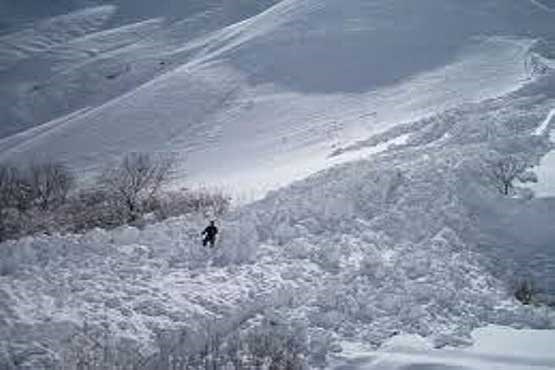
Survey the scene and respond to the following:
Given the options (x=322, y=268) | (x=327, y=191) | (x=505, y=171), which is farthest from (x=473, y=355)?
(x=505, y=171)

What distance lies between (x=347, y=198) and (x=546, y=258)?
5447mm

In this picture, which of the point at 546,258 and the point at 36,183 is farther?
the point at 36,183

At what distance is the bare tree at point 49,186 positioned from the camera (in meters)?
38.4

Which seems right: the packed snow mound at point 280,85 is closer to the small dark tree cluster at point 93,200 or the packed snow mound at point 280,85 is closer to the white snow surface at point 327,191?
the white snow surface at point 327,191

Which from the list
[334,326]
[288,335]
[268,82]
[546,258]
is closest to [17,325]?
[288,335]

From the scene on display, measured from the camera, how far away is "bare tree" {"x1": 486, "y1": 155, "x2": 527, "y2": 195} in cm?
2191

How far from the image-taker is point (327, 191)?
23094 millimetres

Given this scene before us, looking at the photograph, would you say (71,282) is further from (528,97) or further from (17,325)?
(528,97)

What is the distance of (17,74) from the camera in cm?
9331

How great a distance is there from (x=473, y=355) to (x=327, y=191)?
1002 centimetres

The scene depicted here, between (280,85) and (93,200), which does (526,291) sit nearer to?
(93,200)

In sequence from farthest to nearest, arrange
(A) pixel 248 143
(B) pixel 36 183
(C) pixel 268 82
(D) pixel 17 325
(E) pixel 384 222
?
(C) pixel 268 82
(A) pixel 248 143
(B) pixel 36 183
(E) pixel 384 222
(D) pixel 17 325

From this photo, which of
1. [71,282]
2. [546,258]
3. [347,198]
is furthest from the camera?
[347,198]

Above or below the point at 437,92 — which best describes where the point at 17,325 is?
above
